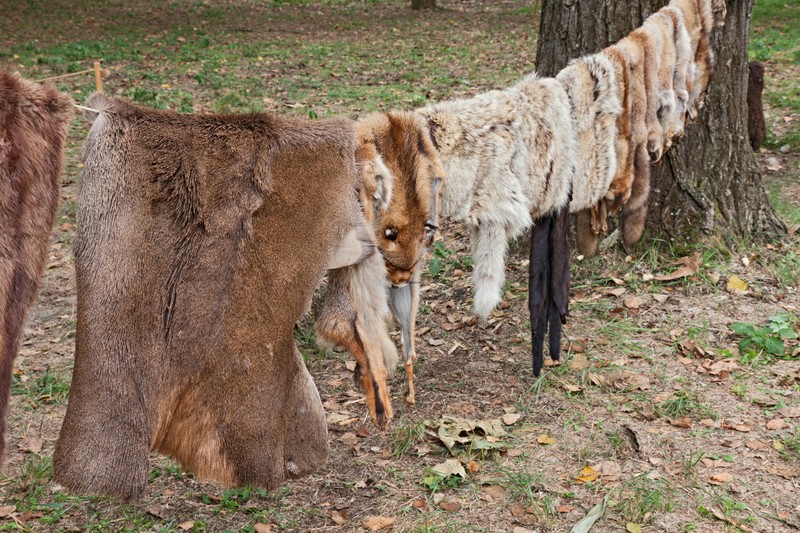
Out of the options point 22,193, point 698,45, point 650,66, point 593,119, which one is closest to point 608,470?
point 593,119

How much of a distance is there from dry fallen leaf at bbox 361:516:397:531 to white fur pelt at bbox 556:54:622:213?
151 centimetres

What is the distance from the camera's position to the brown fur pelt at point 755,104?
6875 mm

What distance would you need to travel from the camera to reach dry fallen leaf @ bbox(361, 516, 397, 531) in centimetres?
319

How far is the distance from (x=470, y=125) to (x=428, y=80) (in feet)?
23.4

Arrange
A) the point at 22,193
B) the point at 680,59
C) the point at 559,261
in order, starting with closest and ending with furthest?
the point at 22,193 → the point at 559,261 → the point at 680,59

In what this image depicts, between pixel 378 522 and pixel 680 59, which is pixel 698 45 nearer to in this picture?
pixel 680 59

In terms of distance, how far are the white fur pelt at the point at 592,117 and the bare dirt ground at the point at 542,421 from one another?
3.62 feet

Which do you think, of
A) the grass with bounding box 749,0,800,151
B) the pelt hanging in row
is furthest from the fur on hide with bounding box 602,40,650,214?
the grass with bounding box 749,0,800,151

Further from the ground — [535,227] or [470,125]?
[470,125]

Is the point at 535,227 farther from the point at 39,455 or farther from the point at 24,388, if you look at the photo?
the point at 24,388

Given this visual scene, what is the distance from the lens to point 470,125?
302 centimetres

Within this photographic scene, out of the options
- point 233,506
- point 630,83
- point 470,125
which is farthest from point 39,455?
point 630,83

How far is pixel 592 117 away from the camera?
3338 millimetres

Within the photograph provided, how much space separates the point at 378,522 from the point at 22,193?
6.10 feet
